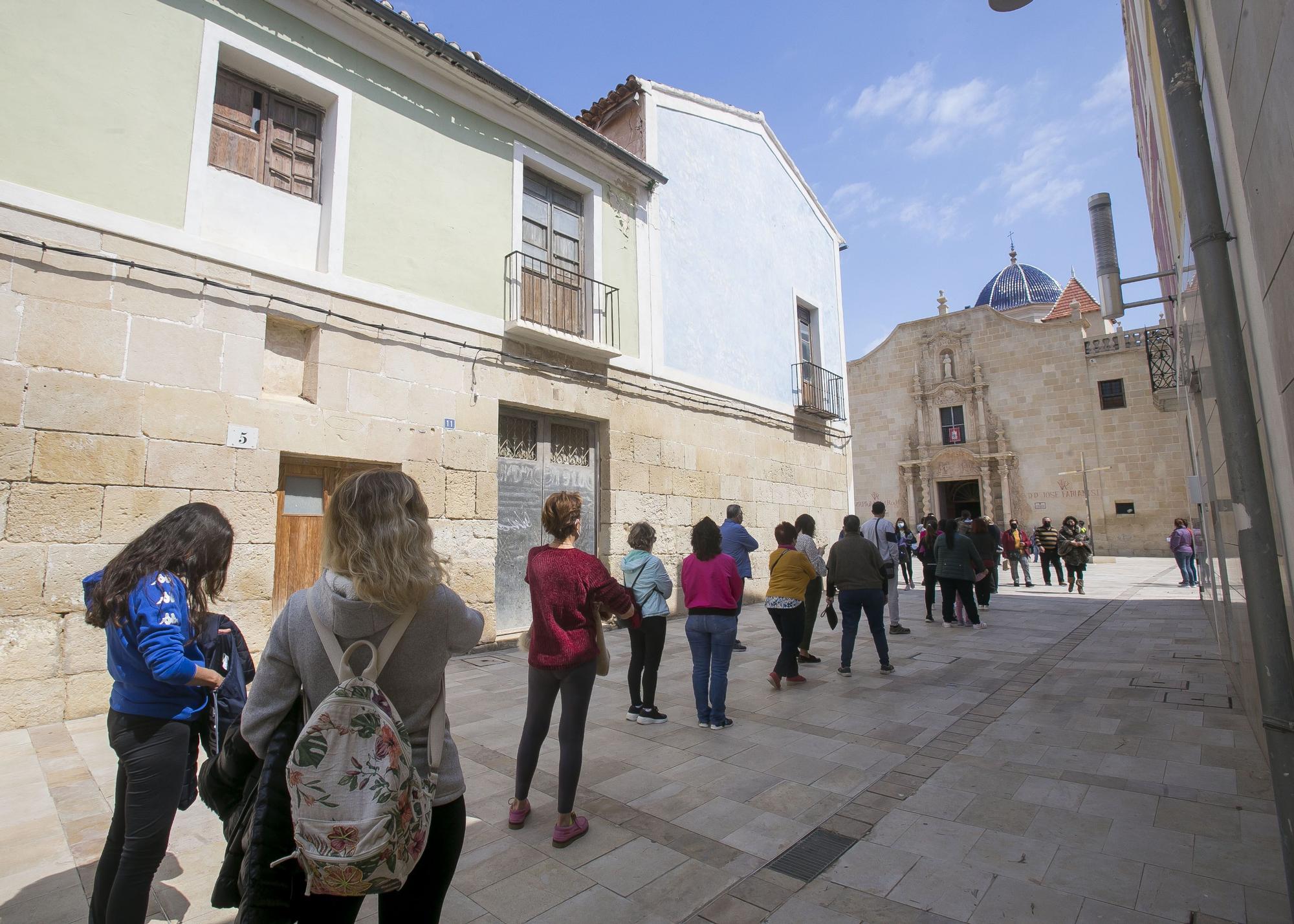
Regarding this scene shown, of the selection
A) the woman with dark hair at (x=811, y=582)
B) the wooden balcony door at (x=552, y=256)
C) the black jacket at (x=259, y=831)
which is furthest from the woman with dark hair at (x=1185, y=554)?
the black jacket at (x=259, y=831)

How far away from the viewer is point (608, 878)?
269 centimetres

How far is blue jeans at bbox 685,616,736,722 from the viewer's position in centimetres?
459

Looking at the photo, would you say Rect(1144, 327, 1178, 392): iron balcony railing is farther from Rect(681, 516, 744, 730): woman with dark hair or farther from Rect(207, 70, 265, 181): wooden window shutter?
Rect(207, 70, 265, 181): wooden window shutter

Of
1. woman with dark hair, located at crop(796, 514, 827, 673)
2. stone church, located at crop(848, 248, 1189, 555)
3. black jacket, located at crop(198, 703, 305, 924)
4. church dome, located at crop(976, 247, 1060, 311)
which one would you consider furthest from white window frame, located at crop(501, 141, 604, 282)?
church dome, located at crop(976, 247, 1060, 311)

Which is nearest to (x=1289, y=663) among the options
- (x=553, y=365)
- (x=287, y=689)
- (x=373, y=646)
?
(x=373, y=646)

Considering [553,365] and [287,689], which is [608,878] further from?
[553,365]

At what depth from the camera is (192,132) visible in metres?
5.83

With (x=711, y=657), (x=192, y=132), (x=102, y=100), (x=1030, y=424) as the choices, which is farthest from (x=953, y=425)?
(x=102, y=100)

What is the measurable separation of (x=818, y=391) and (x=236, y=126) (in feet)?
35.9

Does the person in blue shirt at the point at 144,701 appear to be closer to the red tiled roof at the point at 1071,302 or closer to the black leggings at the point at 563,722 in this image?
the black leggings at the point at 563,722

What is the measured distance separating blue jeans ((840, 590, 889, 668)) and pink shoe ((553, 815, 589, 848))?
366 cm

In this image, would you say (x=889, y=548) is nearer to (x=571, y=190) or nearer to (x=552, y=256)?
(x=552, y=256)

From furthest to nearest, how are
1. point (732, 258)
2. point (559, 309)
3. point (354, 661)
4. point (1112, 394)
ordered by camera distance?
point (1112, 394) < point (732, 258) < point (559, 309) < point (354, 661)

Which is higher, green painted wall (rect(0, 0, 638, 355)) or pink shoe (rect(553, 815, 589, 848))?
green painted wall (rect(0, 0, 638, 355))
